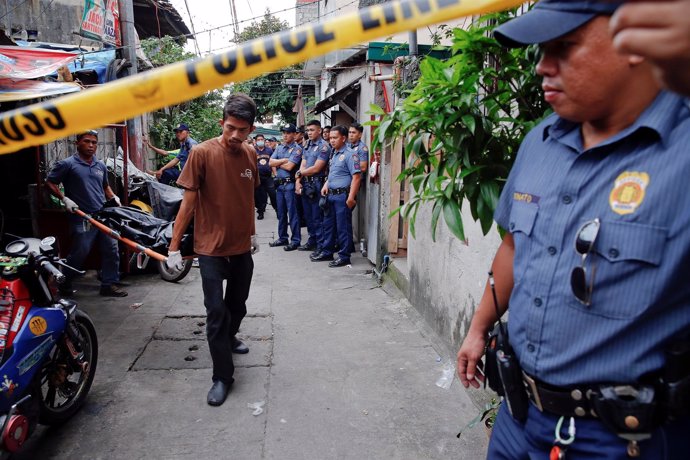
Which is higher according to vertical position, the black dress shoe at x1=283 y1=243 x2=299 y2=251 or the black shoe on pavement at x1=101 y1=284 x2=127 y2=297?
the black shoe on pavement at x1=101 y1=284 x2=127 y2=297

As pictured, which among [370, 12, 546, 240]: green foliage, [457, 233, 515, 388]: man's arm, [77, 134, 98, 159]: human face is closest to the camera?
[457, 233, 515, 388]: man's arm

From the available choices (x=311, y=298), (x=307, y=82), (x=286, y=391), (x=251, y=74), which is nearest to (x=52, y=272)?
(x=286, y=391)

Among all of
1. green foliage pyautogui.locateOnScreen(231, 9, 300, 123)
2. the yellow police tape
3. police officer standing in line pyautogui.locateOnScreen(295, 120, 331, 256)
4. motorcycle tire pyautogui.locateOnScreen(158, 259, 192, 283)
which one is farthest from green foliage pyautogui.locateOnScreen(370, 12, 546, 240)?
green foliage pyautogui.locateOnScreen(231, 9, 300, 123)

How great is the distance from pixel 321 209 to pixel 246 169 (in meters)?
4.52

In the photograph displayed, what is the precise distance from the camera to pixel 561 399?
135 cm

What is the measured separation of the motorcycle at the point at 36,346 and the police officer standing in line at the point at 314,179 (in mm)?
5161

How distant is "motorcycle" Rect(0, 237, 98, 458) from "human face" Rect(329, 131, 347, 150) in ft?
16.1

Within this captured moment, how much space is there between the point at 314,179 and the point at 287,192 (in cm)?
87

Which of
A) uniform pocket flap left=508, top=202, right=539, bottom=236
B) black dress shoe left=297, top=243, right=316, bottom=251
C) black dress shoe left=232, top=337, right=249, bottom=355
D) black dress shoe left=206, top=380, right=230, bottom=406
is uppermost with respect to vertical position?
uniform pocket flap left=508, top=202, right=539, bottom=236

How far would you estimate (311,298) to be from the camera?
596 centimetres

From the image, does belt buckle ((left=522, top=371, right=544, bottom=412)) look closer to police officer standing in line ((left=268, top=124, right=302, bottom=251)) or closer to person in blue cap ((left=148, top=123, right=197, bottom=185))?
police officer standing in line ((left=268, top=124, right=302, bottom=251))

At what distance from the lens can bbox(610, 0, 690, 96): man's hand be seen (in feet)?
1.91

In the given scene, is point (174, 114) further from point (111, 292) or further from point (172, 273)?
point (111, 292)

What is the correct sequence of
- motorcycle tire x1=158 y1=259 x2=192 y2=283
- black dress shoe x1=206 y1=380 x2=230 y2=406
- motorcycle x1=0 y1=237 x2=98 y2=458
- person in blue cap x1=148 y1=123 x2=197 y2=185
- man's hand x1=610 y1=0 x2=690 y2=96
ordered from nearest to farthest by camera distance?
man's hand x1=610 y1=0 x2=690 y2=96
motorcycle x1=0 y1=237 x2=98 y2=458
black dress shoe x1=206 y1=380 x2=230 y2=406
motorcycle tire x1=158 y1=259 x2=192 y2=283
person in blue cap x1=148 y1=123 x2=197 y2=185
